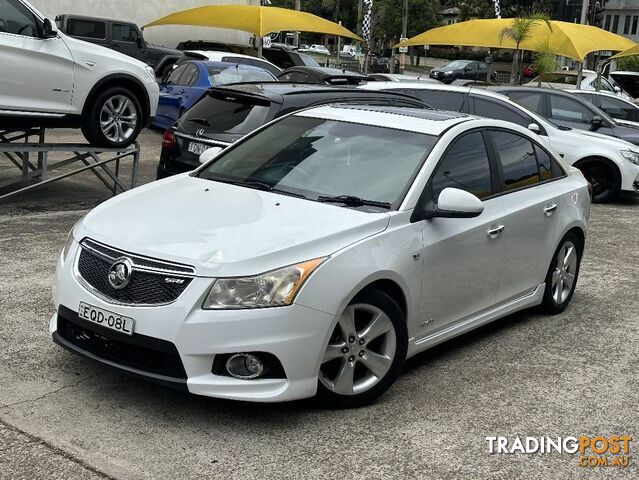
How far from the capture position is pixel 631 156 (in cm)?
1377

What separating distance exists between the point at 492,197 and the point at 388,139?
2.65ft

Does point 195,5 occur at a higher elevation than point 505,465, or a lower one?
higher

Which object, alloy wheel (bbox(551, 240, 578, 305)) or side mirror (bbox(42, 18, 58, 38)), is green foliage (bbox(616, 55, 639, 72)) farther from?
alloy wheel (bbox(551, 240, 578, 305))

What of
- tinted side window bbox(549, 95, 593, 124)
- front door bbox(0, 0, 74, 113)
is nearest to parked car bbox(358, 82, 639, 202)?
tinted side window bbox(549, 95, 593, 124)

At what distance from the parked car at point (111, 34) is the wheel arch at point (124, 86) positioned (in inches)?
607

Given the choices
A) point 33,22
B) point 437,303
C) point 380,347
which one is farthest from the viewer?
point 33,22

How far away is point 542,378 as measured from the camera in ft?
18.4

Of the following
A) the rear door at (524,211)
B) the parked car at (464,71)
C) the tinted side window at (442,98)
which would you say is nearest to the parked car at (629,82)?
the parked car at (464,71)

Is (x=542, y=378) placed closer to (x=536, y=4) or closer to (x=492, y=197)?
(x=492, y=197)

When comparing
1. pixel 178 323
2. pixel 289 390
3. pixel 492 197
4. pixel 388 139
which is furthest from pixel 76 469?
pixel 492 197

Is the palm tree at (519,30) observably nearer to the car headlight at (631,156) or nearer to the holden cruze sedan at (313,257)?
the car headlight at (631,156)

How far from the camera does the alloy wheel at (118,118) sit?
1058 cm

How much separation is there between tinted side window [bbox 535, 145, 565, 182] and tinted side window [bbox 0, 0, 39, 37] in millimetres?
5736

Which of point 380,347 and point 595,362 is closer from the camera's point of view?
point 380,347
